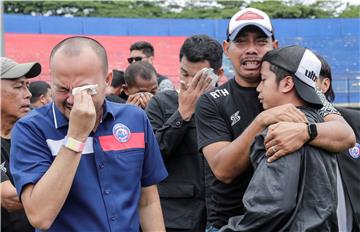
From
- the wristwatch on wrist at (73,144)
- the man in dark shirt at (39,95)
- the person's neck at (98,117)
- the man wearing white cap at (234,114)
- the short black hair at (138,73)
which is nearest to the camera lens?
the wristwatch on wrist at (73,144)

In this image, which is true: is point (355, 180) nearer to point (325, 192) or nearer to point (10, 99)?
point (325, 192)

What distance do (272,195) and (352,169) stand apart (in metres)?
1.00

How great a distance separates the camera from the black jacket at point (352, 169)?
2.93 meters

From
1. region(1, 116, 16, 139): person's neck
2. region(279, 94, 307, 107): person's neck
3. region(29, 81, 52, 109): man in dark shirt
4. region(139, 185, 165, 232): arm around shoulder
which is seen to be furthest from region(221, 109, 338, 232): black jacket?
region(29, 81, 52, 109): man in dark shirt

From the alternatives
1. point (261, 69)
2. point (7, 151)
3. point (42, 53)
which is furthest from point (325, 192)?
point (42, 53)

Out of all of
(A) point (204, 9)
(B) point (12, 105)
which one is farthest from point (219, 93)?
(A) point (204, 9)

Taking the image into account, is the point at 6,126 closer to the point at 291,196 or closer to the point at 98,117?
the point at 98,117

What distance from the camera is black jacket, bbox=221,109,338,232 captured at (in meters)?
2.21

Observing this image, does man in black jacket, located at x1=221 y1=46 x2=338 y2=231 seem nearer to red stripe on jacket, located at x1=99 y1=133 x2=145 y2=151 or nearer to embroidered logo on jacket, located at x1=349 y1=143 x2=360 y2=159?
red stripe on jacket, located at x1=99 y1=133 x2=145 y2=151

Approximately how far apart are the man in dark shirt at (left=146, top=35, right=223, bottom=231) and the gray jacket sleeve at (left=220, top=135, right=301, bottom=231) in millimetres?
1197

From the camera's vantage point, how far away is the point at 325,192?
89.1 inches

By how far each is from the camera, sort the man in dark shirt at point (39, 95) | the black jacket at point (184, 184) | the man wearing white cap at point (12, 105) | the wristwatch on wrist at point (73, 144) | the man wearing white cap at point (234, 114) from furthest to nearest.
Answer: the man in dark shirt at point (39, 95) → the black jacket at point (184, 184) → the man wearing white cap at point (12, 105) → the man wearing white cap at point (234, 114) → the wristwatch on wrist at point (73, 144)

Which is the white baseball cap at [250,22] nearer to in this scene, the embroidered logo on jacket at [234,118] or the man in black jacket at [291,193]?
the embroidered logo on jacket at [234,118]

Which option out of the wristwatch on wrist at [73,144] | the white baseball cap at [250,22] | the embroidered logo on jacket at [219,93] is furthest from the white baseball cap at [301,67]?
the wristwatch on wrist at [73,144]
